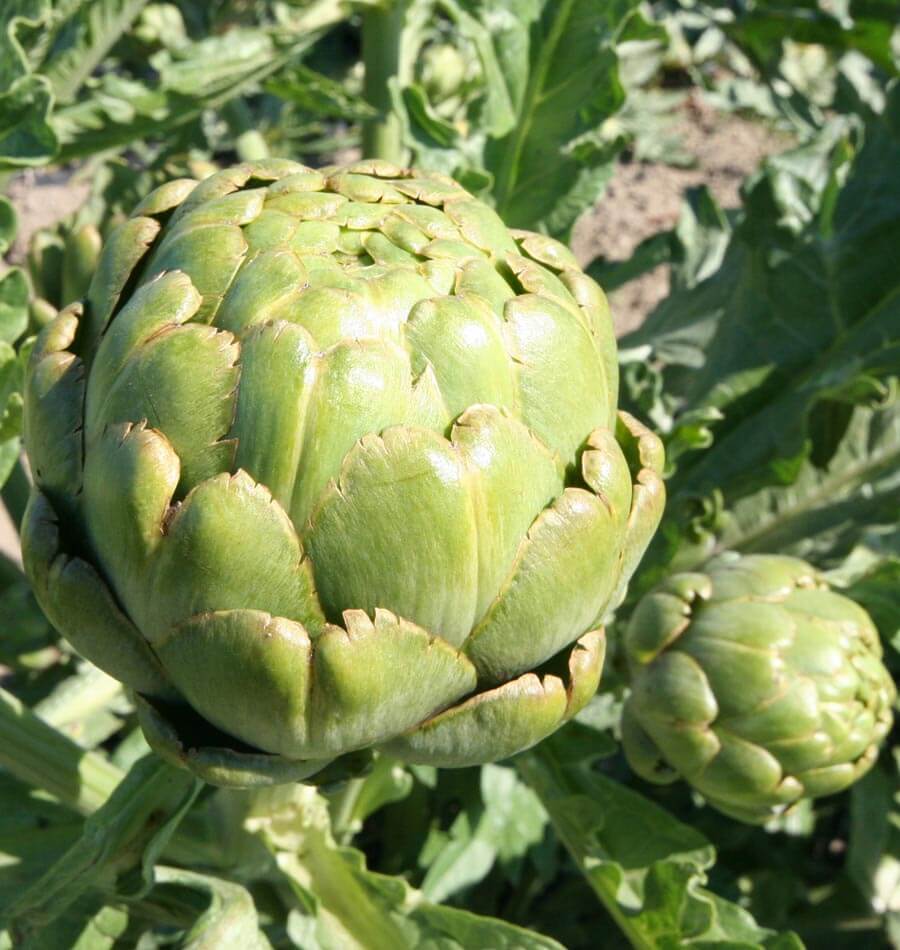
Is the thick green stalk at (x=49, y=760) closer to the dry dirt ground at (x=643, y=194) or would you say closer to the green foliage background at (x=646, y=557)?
the green foliage background at (x=646, y=557)

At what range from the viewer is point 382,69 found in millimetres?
1700

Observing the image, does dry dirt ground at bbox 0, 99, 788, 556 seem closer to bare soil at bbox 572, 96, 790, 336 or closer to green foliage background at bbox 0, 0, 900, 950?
bare soil at bbox 572, 96, 790, 336

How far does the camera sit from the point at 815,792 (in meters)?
1.28

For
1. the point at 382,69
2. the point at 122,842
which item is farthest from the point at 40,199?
the point at 122,842

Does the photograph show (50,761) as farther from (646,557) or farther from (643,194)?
(643,194)

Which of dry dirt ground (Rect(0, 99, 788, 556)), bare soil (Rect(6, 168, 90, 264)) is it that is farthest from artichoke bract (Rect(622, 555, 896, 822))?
bare soil (Rect(6, 168, 90, 264))

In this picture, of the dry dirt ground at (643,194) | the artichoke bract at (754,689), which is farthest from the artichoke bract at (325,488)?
the dry dirt ground at (643,194)

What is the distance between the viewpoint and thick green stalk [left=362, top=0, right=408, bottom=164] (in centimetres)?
164

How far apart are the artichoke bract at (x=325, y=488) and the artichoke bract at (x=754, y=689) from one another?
0.35 metres

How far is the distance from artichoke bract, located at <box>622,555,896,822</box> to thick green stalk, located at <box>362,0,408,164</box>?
762 millimetres

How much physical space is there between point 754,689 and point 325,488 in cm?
59

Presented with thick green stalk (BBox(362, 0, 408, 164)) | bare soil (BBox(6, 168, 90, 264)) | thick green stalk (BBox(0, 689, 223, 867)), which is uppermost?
thick green stalk (BBox(362, 0, 408, 164))

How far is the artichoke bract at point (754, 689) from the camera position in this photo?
4.03 ft

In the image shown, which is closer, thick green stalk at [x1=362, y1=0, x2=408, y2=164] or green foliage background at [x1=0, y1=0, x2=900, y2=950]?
green foliage background at [x1=0, y1=0, x2=900, y2=950]
